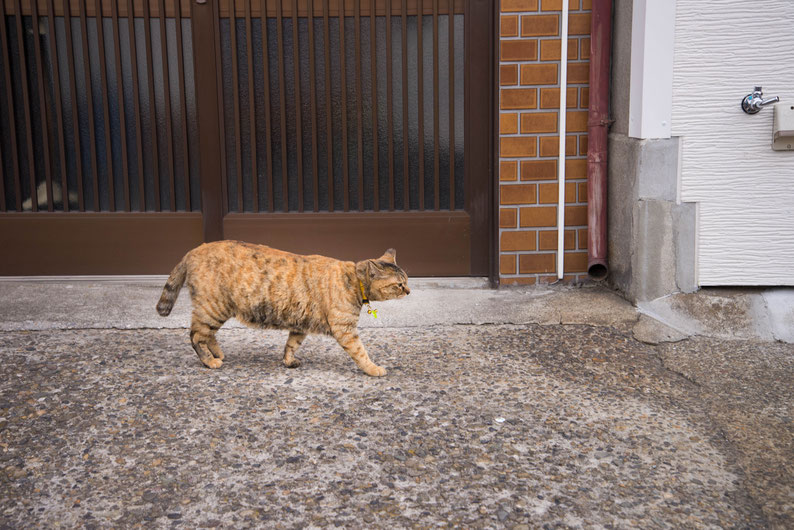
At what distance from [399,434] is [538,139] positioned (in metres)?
2.71

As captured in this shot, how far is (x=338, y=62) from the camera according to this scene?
5754mm

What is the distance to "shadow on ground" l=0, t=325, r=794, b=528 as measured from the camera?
3.05 meters

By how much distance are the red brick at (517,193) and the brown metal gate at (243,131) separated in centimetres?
22

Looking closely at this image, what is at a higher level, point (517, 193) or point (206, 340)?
A: point (517, 193)

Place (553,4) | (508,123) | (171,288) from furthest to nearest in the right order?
(508,123), (553,4), (171,288)

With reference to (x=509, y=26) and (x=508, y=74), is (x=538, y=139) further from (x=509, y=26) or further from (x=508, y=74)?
(x=509, y=26)

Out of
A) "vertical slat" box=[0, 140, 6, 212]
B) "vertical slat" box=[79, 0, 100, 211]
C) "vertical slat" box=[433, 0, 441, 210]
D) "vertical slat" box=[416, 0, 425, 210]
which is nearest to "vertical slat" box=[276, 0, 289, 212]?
"vertical slat" box=[416, 0, 425, 210]

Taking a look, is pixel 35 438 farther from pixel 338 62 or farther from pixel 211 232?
pixel 338 62

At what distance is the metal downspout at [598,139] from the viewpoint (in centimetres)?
540

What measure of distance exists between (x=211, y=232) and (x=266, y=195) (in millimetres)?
465

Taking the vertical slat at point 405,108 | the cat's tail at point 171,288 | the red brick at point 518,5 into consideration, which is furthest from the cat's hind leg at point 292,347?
the red brick at point 518,5

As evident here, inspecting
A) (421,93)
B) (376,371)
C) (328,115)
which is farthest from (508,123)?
(376,371)

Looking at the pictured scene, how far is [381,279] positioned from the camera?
13.6 feet

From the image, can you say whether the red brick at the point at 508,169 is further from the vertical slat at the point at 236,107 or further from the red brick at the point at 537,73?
the vertical slat at the point at 236,107
